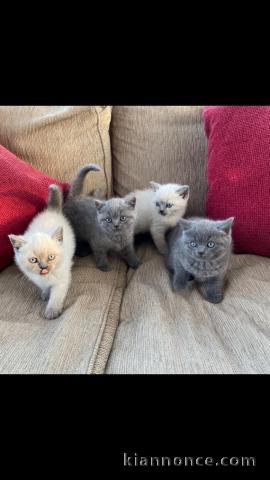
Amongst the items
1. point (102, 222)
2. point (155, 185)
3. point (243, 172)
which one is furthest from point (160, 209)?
point (243, 172)

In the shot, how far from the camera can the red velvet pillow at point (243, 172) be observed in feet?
3.63

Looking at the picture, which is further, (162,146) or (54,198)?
(162,146)

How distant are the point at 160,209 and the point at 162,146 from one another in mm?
260

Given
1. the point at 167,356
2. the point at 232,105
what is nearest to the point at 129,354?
the point at 167,356

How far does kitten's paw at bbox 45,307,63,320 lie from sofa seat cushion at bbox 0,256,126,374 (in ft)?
0.05

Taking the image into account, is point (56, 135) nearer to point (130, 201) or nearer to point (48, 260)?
point (130, 201)

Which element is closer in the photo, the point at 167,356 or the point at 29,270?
the point at 167,356

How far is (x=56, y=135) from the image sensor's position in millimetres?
1333

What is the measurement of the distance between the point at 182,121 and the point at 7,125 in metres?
0.69

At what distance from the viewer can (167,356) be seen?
817 mm

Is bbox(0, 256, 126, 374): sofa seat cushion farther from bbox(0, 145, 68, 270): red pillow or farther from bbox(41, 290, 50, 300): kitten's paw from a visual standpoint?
bbox(0, 145, 68, 270): red pillow

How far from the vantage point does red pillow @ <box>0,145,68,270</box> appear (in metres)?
1.11

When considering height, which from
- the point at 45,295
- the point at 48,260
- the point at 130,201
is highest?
the point at 130,201
